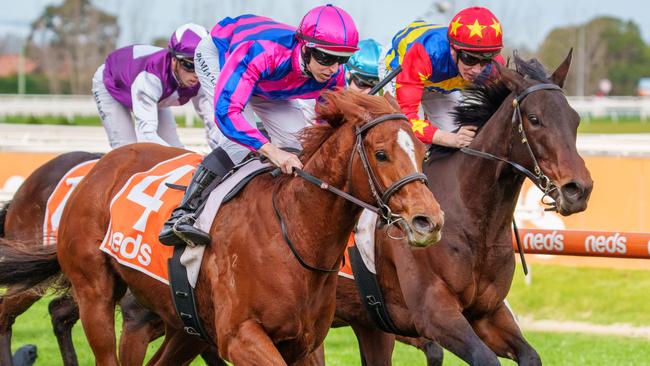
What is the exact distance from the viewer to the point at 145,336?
590 cm

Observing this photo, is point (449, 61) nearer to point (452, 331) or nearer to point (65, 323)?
point (452, 331)

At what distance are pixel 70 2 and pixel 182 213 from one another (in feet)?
148

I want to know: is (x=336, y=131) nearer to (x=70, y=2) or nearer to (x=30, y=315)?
(x=30, y=315)

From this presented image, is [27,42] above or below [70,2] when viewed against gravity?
below

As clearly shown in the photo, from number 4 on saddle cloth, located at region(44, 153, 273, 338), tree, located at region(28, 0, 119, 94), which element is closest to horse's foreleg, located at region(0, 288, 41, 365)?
number 4 on saddle cloth, located at region(44, 153, 273, 338)

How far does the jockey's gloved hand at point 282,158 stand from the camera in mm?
4359

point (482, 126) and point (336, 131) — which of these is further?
point (482, 126)

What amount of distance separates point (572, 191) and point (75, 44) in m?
41.0

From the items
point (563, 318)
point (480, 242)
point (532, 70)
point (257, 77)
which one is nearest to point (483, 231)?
point (480, 242)

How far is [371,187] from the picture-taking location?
13.2ft

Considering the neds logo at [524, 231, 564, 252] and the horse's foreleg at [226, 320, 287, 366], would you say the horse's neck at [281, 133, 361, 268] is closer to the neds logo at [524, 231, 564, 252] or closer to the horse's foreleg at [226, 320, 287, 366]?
the horse's foreleg at [226, 320, 287, 366]

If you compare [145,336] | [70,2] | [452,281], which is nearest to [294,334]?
[452,281]

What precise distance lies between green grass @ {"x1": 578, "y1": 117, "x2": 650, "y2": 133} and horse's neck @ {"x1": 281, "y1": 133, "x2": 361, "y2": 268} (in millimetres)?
21585

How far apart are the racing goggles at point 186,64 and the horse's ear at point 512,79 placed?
2.18 meters
